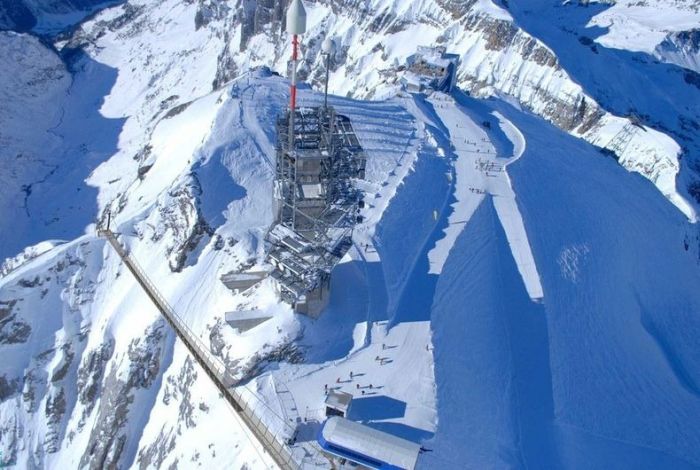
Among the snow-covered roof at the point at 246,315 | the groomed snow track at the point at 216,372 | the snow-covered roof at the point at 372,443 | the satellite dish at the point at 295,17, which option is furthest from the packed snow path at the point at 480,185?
the satellite dish at the point at 295,17

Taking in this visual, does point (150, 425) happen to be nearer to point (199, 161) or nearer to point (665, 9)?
point (199, 161)

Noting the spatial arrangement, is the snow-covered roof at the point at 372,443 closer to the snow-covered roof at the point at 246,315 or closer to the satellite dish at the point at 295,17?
the snow-covered roof at the point at 246,315

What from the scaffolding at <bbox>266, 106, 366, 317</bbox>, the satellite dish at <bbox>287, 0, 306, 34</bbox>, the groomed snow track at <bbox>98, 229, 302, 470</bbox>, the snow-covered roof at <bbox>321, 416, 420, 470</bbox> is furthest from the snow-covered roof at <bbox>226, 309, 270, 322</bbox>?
the satellite dish at <bbox>287, 0, 306, 34</bbox>

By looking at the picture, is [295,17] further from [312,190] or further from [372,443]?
[372,443]

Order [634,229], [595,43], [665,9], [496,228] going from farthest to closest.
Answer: [665,9] → [595,43] → [634,229] → [496,228]

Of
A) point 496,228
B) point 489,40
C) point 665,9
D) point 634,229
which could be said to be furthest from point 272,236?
point 665,9

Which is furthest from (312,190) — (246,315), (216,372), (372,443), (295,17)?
(372,443)
